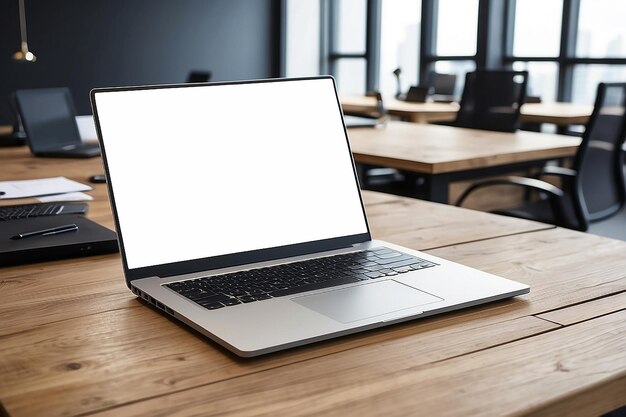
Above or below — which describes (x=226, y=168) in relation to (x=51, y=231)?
above

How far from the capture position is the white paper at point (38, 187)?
1.53 meters

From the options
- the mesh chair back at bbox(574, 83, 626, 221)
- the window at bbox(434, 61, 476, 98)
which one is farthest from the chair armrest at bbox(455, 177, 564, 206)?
the window at bbox(434, 61, 476, 98)

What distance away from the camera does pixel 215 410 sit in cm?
Result: 57

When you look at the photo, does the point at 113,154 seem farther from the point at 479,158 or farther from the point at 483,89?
the point at 483,89

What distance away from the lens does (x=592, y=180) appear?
2.65 metres

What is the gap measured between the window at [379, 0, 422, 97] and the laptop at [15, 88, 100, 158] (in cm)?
430

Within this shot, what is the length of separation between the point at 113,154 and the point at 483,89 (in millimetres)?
2937

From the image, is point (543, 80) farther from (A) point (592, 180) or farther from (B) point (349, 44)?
(A) point (592, 180)

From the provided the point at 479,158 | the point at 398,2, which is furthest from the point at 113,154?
the point at 398,2

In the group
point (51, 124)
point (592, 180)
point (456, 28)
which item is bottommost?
point (592, 180)

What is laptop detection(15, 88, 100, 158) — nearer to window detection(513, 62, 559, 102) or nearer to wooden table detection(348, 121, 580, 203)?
wooden table detection(348, 121, 580, 203)

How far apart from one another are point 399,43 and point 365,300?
6043 mm

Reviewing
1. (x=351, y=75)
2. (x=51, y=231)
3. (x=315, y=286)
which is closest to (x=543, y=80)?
(x=351, y=75)

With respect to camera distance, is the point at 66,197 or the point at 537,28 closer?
the point at 66,197
